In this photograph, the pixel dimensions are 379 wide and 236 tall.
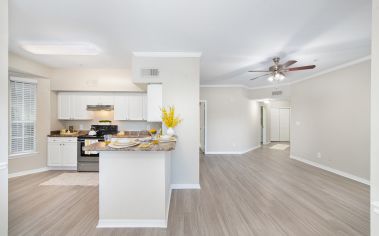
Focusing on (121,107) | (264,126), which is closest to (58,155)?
(121,107)

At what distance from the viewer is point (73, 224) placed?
2273 millimetres

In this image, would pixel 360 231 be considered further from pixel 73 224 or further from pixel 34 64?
pixel 34 64

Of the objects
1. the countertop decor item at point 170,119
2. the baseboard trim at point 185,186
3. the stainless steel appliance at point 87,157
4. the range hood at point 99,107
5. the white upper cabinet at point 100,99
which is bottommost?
the baseboard trim at point 185,186

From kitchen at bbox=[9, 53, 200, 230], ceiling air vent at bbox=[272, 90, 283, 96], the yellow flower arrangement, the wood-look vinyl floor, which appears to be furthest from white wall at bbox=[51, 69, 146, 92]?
ceiling air vent at bbox=[272, 90, 283, 96]

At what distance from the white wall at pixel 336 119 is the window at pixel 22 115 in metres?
7.93

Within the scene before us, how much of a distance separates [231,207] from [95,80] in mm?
4796

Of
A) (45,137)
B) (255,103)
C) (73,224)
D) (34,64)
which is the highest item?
(34,64)

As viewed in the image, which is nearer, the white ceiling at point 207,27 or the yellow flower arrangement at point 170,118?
the white ceiling at point 207,27

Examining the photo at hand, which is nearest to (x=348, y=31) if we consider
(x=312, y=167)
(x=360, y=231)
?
(x=360, y=231)

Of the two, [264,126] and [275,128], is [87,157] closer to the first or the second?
[264,126]

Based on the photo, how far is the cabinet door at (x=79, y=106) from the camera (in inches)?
191

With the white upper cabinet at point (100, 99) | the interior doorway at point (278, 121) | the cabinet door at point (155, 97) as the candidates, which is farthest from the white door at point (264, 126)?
the white upper cabinet at point (100, 99)

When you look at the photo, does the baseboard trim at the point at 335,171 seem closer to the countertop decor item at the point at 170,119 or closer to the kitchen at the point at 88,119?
the countertop decor item at the point at 170,119

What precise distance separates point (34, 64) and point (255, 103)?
26.1ft
